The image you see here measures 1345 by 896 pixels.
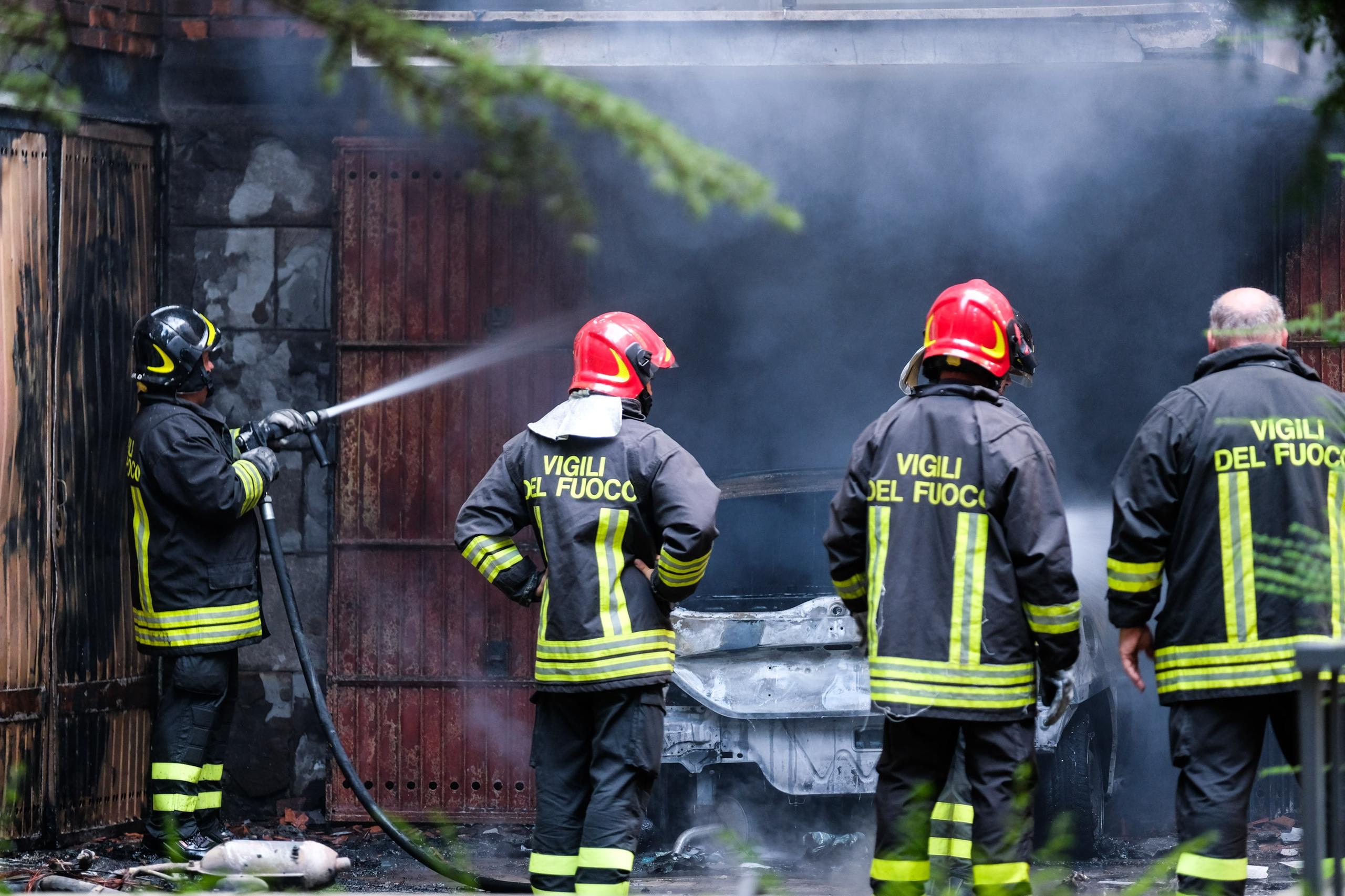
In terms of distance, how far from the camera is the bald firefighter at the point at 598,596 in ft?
14.1

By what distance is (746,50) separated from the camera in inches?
231

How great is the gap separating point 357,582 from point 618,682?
267cm

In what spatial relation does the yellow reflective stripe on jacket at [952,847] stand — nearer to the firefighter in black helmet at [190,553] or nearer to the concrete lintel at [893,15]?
the firefighter in black helmet at [190,553]

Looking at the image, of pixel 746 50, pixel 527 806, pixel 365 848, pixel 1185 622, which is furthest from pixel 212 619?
pixel 1185 622

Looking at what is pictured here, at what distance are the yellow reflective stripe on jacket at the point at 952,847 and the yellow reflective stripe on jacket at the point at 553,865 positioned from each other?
43.7 inches

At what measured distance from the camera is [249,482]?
552 cm

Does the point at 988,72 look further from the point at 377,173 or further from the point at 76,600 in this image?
the point at 76,600

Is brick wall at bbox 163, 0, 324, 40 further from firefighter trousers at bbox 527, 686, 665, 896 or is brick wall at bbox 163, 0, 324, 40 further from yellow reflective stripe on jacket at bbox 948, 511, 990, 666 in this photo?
yellow reflective stripe on jacket at bbox 948, 511, 990, 666

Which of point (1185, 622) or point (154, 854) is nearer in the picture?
point (1185, 622)

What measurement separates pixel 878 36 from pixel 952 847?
136 inches

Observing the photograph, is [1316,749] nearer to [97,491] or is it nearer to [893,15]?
[893,15]

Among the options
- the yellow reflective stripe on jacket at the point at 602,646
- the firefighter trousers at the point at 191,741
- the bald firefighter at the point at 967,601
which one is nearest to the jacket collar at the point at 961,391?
the bald firefighter at the point at 967,601

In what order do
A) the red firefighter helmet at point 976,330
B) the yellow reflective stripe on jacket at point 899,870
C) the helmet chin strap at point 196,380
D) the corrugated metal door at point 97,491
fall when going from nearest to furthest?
the yellow reflective stripe on jacket at point 899,870, the red firefighter helmet at point 976,330, the helmet chin strap at point 196,380, the corrugated metal door at point 97,491

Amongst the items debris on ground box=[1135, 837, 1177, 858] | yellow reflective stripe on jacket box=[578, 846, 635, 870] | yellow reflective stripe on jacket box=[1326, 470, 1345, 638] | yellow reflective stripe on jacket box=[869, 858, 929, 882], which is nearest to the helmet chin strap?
yellow reflective stripe on jacket box=[578, 846, 635, 870]
